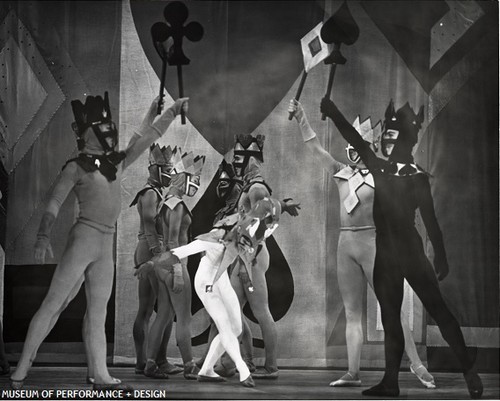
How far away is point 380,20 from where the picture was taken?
405cm

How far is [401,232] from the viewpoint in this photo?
4.00m

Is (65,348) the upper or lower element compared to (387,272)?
lower

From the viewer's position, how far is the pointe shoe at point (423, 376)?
3975 mm

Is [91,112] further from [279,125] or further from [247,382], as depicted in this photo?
[247,382]

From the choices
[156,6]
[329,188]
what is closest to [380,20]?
[329,188]

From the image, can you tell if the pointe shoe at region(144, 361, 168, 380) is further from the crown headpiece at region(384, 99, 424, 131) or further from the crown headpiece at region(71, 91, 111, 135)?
the crown headpiece at region(384, 99, 424, 131)

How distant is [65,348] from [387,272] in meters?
1.64

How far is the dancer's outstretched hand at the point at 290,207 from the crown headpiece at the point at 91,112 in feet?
3.24

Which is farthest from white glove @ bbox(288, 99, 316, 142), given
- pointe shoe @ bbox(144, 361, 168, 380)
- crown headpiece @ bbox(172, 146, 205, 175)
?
pointe shoe @ bbox(144, 361, 168, 380)

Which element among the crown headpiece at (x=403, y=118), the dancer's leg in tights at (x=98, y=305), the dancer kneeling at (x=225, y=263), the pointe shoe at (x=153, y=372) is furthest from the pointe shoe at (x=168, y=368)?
the crown headpiece at (x=403, y=118)

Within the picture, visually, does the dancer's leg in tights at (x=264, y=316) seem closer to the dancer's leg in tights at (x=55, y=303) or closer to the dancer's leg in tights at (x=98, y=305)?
the dancer's leg in tights at (x=98, y=305)

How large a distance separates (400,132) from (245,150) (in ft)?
2.58

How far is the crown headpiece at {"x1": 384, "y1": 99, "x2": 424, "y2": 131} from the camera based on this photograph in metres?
4.02

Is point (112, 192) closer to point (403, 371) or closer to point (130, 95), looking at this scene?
point (130, 95)
